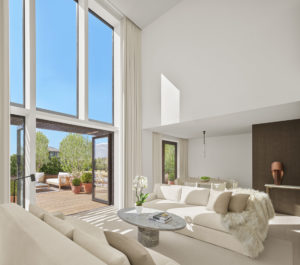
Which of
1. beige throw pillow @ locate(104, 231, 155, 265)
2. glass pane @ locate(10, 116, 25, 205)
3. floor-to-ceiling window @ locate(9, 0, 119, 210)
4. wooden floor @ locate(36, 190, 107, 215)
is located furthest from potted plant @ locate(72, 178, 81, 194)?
beige throw pillow @ locate(104, 231, 155, 265)

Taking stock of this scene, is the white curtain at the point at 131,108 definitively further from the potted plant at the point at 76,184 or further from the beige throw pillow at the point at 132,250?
the beige throw pillow at the point at 132,250

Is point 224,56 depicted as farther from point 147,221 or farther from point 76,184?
point 76,184

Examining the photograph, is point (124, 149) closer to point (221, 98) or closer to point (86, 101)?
point (86, 101)

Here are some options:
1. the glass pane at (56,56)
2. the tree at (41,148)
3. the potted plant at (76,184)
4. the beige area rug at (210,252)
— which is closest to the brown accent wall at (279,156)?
the beige area rug at (210,252)

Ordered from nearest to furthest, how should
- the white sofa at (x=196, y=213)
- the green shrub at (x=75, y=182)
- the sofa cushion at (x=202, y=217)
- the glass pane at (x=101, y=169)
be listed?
the white sofa at (x=196, y=213) < the sofa cushion at (x=202, y=217) < the glass pane at (x=101, y=169) < the green shrub at (x=75, y=182)

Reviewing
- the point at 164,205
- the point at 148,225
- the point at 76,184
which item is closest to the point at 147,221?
the point at 148,225

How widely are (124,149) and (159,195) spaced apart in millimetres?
1496

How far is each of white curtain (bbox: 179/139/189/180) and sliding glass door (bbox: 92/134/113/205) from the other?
11.6ft

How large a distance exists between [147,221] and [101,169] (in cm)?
332

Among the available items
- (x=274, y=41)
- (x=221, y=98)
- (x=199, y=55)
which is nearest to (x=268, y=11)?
(x=274, y=41)

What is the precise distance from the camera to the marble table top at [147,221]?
8.36ft

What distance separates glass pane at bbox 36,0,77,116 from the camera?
4223 millimetres

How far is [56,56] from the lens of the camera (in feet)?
14.7

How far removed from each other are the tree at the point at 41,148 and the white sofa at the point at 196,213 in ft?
21.7
